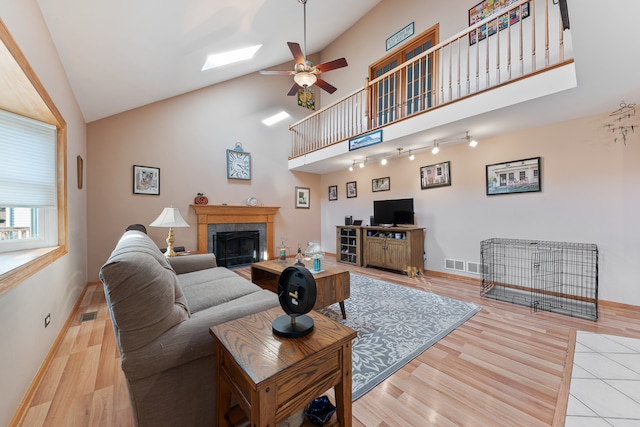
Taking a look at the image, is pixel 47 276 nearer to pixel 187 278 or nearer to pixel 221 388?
pixel 187 278

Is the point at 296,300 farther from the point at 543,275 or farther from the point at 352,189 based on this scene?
the point at 352,189

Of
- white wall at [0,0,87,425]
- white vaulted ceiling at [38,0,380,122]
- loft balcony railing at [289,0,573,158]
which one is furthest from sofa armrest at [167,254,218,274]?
loft balcony railing at [289,0,573,158]

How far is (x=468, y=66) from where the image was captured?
10.5ft

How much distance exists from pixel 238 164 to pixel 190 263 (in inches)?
119

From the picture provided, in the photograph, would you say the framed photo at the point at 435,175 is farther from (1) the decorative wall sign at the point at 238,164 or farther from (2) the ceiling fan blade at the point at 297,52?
(1) the decorative wall sign at the point at 238,164

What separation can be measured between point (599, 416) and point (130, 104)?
5871 millimetres

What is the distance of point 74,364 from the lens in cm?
185

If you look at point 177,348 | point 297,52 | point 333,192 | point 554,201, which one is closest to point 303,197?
point 333,192

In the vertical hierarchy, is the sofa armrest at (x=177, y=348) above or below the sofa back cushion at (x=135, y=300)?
below

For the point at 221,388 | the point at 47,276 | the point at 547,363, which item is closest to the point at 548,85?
the point at 547,363

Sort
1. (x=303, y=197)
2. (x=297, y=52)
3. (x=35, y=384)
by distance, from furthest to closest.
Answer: (x=303, y=197) → (x=297, y=52) → (x=35, y=384)

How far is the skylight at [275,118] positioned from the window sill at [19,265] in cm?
461

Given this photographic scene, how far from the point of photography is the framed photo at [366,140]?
4.05 metres

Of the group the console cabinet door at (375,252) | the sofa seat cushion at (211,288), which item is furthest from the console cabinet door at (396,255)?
the sofa seat cushion at (211,288)
